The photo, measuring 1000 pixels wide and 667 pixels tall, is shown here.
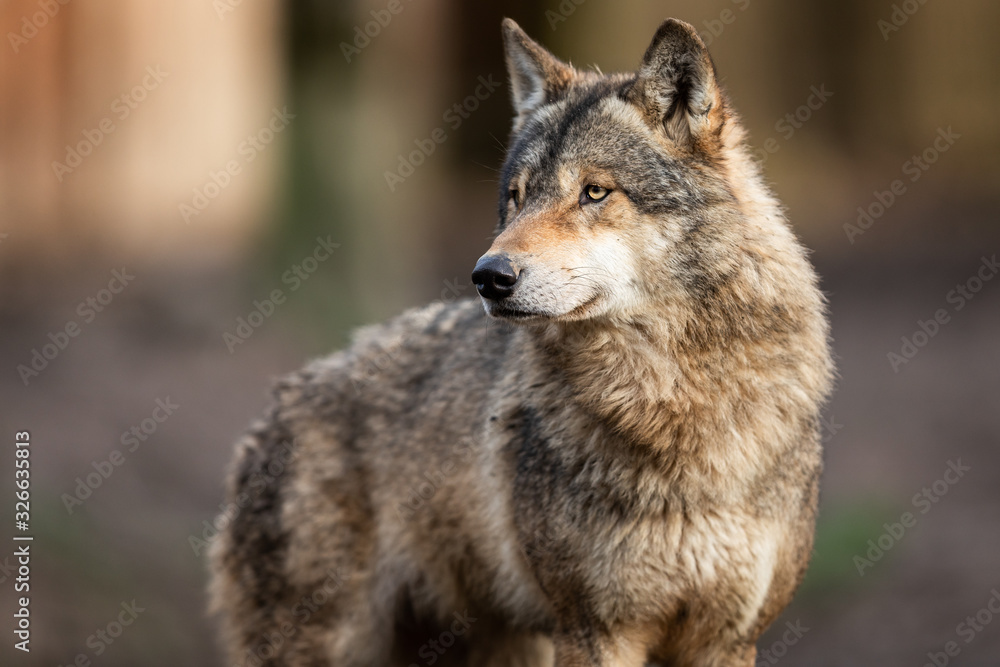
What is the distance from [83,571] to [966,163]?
1260 cm

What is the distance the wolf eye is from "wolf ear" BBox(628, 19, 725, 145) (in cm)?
37

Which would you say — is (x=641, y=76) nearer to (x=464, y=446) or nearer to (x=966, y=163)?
(x=464, y=446)

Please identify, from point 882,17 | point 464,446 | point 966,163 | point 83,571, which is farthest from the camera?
point 882,17

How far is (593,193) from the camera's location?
150 inches

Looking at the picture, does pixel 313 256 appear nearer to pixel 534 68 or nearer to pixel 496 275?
pixel 534 68

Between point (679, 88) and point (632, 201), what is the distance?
0.51 m

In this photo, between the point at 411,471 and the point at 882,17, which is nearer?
the point at 411,471

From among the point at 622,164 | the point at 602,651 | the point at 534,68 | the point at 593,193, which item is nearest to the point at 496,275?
the point at 593,193

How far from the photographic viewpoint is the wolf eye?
380 cm

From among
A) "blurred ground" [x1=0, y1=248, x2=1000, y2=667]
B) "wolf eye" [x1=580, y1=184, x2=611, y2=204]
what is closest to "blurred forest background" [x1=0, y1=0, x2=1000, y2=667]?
"blurred ground" [x1=0, y1=248, x2=1000, y2=667]

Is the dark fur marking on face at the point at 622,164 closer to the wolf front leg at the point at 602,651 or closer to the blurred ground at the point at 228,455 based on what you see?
the wolf front leg at the point at 602,651

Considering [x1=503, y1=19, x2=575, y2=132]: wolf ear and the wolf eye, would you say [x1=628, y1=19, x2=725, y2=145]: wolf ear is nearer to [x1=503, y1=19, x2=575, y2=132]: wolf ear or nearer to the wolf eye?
the wolf eye

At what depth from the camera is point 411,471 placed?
494 cm

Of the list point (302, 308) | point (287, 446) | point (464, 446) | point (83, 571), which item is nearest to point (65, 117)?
point (302, 308)
